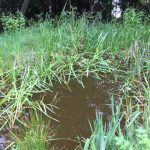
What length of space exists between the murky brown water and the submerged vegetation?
3.7 inches

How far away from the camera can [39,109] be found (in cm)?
320

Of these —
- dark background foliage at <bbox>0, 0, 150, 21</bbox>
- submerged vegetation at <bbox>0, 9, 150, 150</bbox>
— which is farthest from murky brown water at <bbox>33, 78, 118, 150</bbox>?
dark background foliage at <bbox>0, 0, 150, 21</bbox>

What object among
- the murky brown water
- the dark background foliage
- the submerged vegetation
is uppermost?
the dark background foliage

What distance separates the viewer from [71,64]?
163 inches

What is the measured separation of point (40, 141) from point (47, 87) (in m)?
1.44

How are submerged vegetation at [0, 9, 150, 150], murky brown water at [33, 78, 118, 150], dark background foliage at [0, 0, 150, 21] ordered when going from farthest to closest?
dark background foliage at [0, 0, 150, 21] → submerged vegetation at [0, 9, 150, 150] → murky brown water at [33, 78, 118, 150]

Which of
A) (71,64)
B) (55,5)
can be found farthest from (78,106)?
(55,5)

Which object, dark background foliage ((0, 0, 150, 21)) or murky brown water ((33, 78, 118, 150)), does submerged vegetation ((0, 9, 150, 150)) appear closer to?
murky brown water ((33, 78, 118, 150))

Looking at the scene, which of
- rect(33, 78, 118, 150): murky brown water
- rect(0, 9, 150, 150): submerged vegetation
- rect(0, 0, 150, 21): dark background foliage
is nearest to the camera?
rect(33, 78, 118, 150): murky brown water

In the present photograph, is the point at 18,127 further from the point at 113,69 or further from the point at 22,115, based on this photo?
the point at 113,69

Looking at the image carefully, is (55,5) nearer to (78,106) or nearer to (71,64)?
(71,64)

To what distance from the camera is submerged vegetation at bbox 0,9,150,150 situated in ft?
10.4

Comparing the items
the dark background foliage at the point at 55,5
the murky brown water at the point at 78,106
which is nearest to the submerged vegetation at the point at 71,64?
the murky brown water at the point at 78,106

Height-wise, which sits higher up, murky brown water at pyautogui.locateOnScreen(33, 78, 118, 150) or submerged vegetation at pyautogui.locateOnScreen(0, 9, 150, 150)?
submerged vegetation at pyautogui.locateOnScreen(0, 9, 150, 150)
